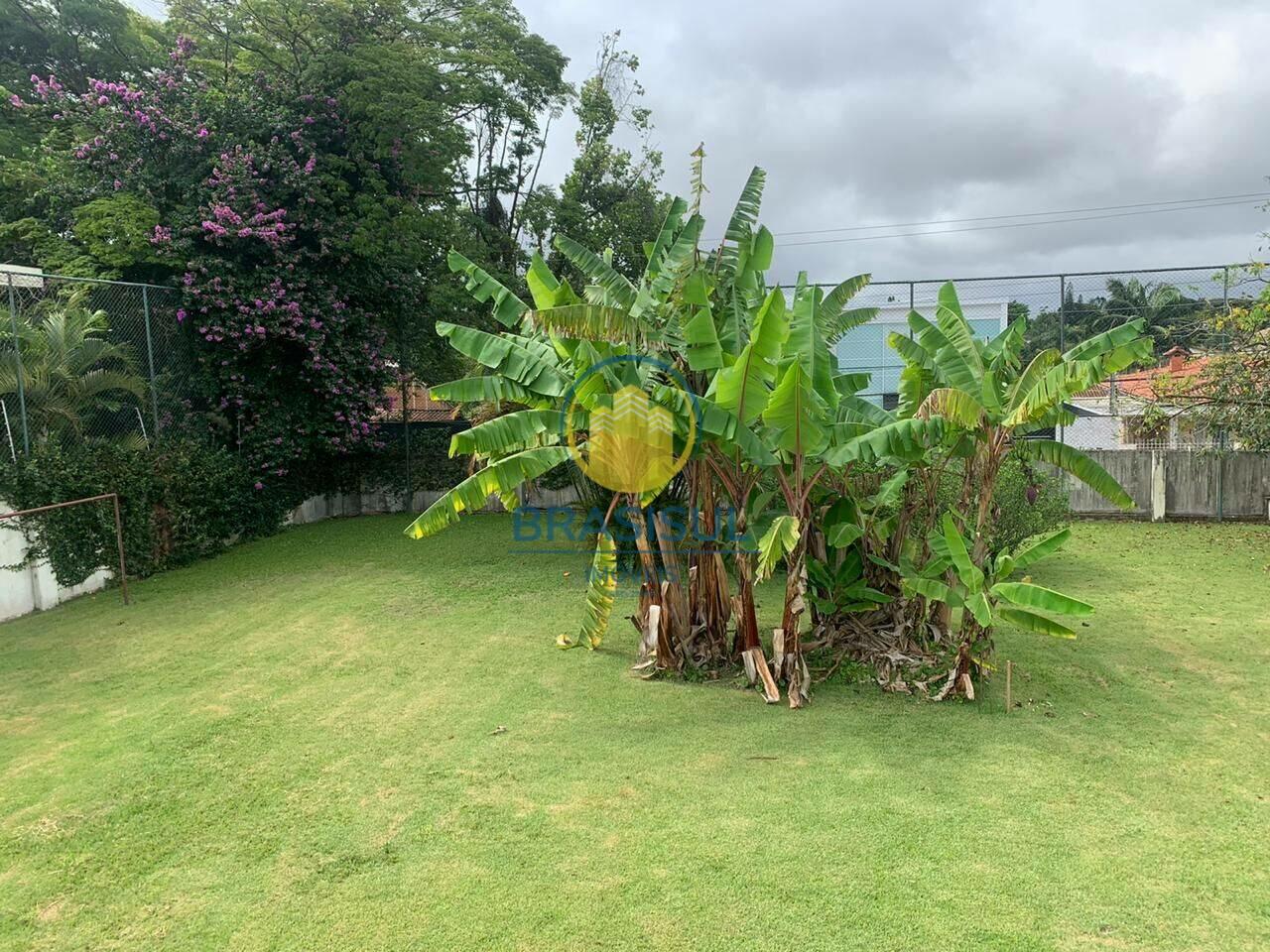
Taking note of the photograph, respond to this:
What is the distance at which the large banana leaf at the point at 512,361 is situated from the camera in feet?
18.8

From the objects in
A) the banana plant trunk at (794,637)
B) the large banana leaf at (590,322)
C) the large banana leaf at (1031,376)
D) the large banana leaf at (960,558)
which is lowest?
the banana plant trunk at (794,637)

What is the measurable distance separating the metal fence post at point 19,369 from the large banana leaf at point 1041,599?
987cm

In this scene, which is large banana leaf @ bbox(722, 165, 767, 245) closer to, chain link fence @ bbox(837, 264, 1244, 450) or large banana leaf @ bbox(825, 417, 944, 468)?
large banana leaf @ bbox(825, 417, 944, 468)

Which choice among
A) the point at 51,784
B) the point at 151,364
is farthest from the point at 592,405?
the point at 151,364

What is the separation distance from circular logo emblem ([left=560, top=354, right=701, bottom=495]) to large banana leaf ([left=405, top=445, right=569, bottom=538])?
21 centimetres

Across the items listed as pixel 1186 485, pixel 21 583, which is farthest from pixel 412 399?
pixel 1186 485

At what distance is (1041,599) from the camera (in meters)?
4.87

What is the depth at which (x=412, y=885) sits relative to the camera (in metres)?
3.50

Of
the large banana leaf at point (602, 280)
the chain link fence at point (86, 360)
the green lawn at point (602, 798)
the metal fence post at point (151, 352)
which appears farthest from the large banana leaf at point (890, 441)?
the metal fence post at point (151, 352)

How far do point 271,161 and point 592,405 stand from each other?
8.31 m

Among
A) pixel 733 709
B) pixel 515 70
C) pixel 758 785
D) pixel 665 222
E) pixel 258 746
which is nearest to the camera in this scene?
pixel 758 785

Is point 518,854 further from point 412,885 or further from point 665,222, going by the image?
point 665,222

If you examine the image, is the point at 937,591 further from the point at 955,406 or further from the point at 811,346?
the point at 811,346

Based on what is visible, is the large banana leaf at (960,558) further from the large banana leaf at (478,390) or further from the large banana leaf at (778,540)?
the large banana leaf at (478,390)
